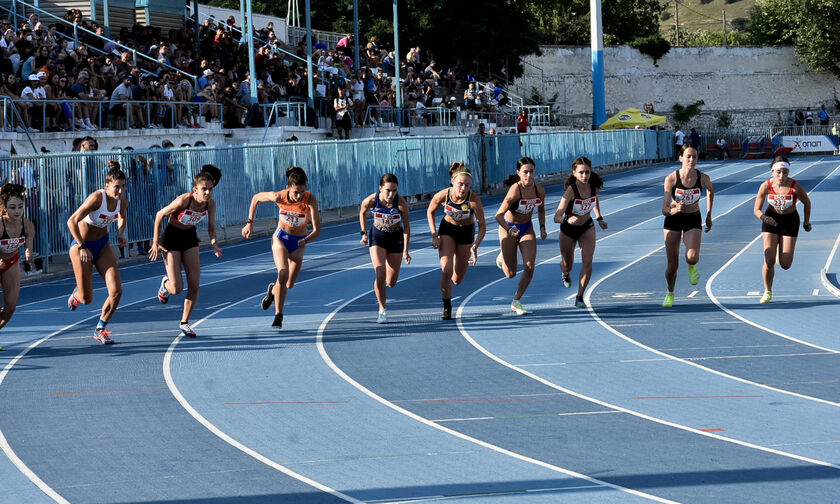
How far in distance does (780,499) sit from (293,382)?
4.90 metres

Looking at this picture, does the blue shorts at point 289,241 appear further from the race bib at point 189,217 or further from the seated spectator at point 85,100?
the seated spectator at point 85,100

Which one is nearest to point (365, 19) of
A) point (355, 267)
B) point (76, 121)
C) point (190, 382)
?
point (76, 121)

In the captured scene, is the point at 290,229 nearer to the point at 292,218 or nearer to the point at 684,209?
the point at 292,218

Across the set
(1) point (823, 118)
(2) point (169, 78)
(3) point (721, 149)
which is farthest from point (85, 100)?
(1) point (823, 118)

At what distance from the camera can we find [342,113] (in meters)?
35.3

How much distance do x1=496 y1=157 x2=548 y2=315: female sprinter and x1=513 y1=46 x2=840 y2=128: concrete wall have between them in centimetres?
6036

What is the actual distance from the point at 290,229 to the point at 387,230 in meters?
1.07

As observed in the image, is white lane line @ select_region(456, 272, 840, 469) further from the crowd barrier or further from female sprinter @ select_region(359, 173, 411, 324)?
the crowd barrier

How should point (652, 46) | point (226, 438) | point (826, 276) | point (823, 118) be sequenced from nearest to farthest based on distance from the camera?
point (226, 438) → point (826, 276) → point (823, 118) → point (652, 46)

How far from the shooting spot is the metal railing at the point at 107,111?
895 inches

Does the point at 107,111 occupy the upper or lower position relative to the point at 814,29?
lower

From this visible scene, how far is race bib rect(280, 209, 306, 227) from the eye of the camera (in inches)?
514

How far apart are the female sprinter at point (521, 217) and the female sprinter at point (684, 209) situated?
1.50 m

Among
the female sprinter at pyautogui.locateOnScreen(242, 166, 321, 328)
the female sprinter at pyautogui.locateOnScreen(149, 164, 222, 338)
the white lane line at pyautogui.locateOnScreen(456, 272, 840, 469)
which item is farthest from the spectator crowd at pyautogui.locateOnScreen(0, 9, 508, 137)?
the white lane line at pyautogui.locateOnScreen(456, 272, 840, 469)
